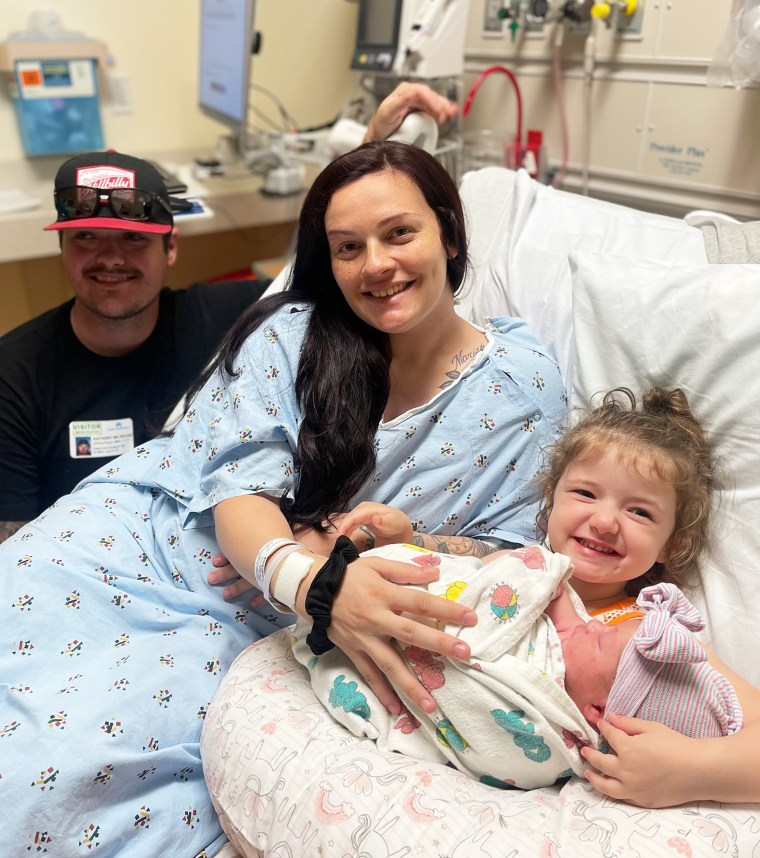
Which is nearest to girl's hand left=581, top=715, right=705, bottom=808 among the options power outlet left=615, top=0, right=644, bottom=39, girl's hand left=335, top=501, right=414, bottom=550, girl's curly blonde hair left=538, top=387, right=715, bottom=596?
girl's curly blonde hair left=538, top=387, right=715, bottom=596

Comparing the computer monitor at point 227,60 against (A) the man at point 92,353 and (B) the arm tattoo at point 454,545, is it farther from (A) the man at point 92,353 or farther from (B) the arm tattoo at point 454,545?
(B) the arm tattoo at point 454,545

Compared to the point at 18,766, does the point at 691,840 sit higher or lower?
higher

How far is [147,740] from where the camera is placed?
106 centimetres

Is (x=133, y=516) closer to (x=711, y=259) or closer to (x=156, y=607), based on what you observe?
(x=156, y=607)

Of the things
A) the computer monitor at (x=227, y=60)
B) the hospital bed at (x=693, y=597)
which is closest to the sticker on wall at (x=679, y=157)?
the hospital bed at (x=693, y=597)

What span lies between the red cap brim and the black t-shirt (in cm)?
20

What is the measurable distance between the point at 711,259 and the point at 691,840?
3.19ft

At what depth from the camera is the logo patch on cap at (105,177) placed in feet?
5.30

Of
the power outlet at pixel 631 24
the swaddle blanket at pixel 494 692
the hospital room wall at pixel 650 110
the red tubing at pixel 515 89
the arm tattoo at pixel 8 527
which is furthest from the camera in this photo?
the red tubing at pixel 515 89

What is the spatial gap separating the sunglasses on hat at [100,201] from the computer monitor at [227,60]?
3.75 feet

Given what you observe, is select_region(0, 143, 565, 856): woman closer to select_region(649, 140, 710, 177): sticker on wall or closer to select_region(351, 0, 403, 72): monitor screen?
select_region(649, 140, 710, 177): sticker on wall

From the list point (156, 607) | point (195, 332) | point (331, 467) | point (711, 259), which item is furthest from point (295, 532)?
point (711, 259)

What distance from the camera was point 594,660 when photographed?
3.31ft

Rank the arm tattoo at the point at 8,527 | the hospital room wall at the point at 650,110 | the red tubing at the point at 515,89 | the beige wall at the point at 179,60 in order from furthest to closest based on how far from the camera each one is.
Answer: the beige wall at the point at 179,60, the red tubing at the point at 515,89, the hospital room wall at the point at 650,110, the arm tattoo at the point at 8,527
